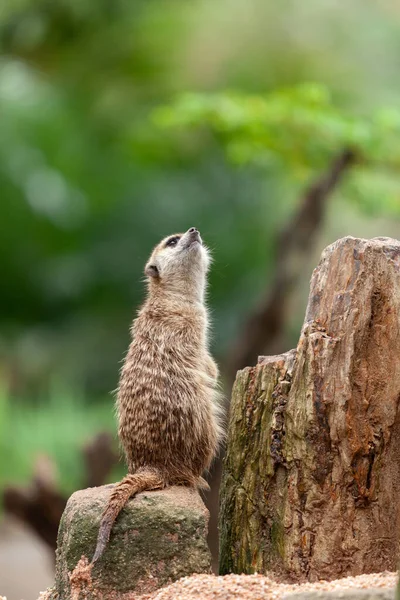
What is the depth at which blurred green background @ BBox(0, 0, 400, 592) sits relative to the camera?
9.73 m

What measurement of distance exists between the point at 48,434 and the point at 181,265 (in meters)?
5.45

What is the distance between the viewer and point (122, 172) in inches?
513

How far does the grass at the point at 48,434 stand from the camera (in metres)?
8.23

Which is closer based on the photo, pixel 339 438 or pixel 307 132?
pixel 339 438

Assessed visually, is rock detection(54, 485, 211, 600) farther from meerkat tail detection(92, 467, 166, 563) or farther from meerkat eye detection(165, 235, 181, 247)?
meerkat eye detection(165, 235, 181, 247)

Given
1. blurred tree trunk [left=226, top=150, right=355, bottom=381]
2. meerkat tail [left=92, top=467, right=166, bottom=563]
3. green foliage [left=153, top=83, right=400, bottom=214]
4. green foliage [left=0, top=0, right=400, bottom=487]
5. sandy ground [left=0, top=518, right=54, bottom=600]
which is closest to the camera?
meerkat tail [left=92, top=467, right=166, bottom=563]

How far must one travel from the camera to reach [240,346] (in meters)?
6.94

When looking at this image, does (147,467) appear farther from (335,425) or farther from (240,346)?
(240,346)

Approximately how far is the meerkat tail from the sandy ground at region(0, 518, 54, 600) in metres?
3.51

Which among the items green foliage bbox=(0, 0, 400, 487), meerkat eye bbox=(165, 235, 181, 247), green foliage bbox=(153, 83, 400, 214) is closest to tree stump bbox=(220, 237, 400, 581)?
meerkat eye bbox=(165, 235, 181, 247)

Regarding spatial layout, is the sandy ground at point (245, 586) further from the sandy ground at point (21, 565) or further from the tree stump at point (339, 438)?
the sandy ground at point (21, 565)

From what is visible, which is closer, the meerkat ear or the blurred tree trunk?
the meerkat ear

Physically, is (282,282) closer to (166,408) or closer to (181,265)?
(181,265)

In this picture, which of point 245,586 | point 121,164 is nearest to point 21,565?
point 245,586
